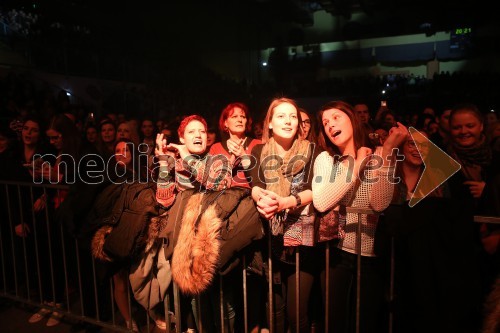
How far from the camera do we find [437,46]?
2305 cm

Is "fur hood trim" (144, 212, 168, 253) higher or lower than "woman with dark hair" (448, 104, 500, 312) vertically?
lower

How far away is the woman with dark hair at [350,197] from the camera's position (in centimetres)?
234

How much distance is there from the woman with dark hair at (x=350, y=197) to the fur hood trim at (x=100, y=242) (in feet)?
5.75

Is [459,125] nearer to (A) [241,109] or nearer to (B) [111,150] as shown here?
(A) [241,109]

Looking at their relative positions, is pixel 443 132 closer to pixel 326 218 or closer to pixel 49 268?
pixel 326 218

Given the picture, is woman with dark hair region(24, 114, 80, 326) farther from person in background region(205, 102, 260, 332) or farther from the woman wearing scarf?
the woman wearing scarf

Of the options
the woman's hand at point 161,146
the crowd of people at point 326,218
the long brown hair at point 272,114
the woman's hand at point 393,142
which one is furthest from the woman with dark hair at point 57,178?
the woman's hand at point 393,142

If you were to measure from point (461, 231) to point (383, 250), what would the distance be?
1.68 feet

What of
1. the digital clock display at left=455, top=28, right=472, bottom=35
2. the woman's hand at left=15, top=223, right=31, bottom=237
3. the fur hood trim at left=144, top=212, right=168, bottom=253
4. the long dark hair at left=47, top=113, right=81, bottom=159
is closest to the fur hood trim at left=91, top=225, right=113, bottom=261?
the fur hood trim at left=144, top=212, right=168, bottom=253

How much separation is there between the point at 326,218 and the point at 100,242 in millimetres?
1849

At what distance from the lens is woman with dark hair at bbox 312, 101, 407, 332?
2.34 m

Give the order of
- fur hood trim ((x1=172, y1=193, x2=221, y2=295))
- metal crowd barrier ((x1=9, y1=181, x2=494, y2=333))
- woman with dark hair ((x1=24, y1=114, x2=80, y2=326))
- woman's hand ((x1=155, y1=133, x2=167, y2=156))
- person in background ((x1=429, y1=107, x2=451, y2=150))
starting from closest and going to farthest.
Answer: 1. fur hood trim ((x1=172, y1=193, x2=221, y2=295))
2. woman's hand ((x1=155, y1=133, x2=167, y2=156))
3. metal crowd barrier ((x1=9, y1=181, x2=494, y2=333))
4. person in background ((x1=429, y1=107, x2=451, y2=150))
5. woman with dark hair ((x1=24, y1=114, x2=80, y2=326))

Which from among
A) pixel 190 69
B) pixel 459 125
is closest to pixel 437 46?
pixel 190 69

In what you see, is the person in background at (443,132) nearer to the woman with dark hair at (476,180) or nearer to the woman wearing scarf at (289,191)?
the woman with dark hair at (476,180)
